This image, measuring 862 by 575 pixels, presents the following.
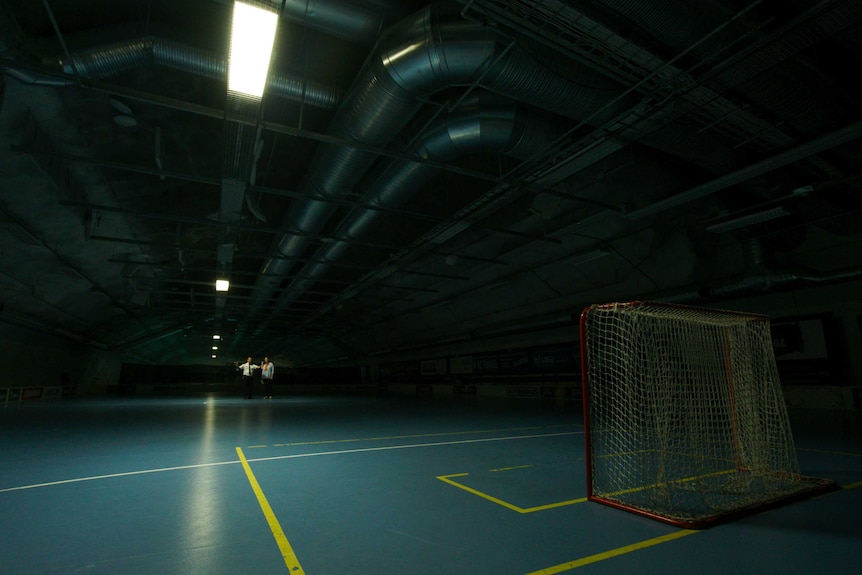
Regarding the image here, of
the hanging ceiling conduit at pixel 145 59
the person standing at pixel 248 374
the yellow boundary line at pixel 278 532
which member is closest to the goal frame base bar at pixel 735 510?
the yellow boundary line at pixel 278 532

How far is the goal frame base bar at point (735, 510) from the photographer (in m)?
3.45

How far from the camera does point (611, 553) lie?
9.66 feet

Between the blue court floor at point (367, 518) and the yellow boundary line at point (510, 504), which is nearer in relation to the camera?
the blue court floor at point (367, 518)

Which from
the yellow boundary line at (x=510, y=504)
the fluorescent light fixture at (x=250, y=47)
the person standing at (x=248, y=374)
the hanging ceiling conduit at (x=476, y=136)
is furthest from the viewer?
the person standing at (x=248, y=374)

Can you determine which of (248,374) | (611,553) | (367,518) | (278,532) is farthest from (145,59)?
(248,374)

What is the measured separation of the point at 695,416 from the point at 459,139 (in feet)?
19.2

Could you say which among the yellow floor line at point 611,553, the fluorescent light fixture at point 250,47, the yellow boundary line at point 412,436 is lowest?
the yellow boundary line at point 412,436

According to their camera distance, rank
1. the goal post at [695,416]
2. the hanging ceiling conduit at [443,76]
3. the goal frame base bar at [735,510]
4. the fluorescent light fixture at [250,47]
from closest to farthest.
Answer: the goal frame base bar at [735,510]
the goal post at [695,416]
the fluorescent light fixture at [250,47]
the hanging ceiling conduit at [443,76]

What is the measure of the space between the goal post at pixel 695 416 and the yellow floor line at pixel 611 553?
0.72 feet

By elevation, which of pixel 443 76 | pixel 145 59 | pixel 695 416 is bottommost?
pixel 695 416

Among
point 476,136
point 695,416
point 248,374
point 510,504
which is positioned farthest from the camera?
point 248,374

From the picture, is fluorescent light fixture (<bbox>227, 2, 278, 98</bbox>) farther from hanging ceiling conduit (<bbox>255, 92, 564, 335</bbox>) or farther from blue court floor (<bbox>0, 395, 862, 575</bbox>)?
blue court floor (<bbox>0, 395, 862, 575</bbox>)

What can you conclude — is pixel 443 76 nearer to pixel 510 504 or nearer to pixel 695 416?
pixel 510 504

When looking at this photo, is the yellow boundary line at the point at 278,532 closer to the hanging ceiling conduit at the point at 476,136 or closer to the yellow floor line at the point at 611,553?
the yellow floor line at the point at 611,553
